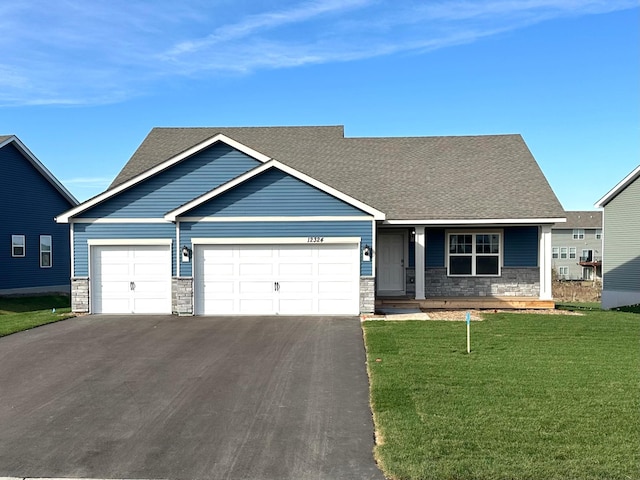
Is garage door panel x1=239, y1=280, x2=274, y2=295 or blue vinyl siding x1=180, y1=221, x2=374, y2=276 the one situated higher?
blue vinyl siding x1=180, y1=221, x2=374, y2=276

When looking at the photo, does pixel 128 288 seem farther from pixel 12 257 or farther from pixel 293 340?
pixel 12 257

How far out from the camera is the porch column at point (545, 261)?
59.5 feet

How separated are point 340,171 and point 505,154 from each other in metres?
7.10

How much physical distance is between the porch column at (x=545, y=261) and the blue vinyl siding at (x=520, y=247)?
1.69ft

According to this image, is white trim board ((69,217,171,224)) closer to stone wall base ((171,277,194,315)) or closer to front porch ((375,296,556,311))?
stone wall base ((171,277,194,315))

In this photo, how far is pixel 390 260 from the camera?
64.2 ft

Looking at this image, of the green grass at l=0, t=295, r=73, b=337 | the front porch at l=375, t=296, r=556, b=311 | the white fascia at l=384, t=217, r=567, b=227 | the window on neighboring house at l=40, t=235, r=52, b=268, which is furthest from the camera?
the window on neighboring house at l=40, t=235, r=52, b=268

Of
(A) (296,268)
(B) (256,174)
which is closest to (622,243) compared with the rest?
(A) (296,268)

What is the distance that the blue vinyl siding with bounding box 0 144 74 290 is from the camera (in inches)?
1003

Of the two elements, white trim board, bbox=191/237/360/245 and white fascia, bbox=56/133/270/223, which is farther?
white fascia, bbox=56/133/270/223

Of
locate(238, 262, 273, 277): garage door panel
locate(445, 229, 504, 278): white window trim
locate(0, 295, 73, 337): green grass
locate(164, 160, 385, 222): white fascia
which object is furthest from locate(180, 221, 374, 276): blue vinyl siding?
locate(0, 295, 73, 337): green grass

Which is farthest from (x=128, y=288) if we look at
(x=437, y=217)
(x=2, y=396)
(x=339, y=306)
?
(x=437, y=217)

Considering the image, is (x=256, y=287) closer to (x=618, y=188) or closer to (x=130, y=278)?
(x=130, y=278)

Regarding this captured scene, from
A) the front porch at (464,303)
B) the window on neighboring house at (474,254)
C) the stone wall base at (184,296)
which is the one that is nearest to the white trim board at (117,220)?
the stone wall base at (184,296)
